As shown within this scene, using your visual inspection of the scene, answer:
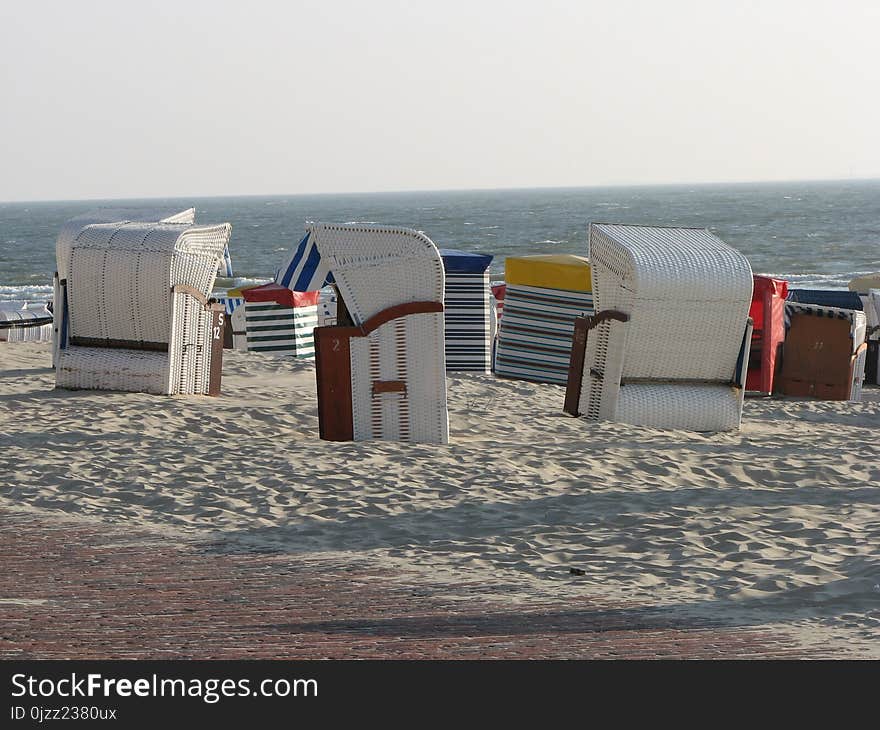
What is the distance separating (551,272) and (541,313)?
0.49 m

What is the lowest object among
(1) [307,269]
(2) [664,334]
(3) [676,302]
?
(2) [664,334]

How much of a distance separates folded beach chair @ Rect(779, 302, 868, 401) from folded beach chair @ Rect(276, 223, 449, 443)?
19.8ft

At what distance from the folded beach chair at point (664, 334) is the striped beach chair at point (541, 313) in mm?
2942

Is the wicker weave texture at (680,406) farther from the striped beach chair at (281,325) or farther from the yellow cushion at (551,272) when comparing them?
the striped beach chair at (281,325)

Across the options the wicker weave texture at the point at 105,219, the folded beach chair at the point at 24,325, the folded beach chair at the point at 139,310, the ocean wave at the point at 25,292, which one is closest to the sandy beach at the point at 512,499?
the folded beach chair at the point at 139,310

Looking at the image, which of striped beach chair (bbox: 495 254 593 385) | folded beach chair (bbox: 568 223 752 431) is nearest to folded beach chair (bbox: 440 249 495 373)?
striped beach chair (bbox: 495 254 593 385)

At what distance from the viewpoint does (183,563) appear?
6.27m

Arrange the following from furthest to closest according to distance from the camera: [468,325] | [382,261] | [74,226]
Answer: [468,325] → [74,226] → [382,261]

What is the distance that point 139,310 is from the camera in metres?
11.6

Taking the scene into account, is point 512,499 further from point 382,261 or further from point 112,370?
point 112,370

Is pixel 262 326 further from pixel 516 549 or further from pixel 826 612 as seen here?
pixel 826 612

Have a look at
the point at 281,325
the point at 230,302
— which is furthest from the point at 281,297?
the point at 230,302

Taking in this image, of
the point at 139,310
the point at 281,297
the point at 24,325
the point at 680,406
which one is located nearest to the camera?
the point at 680,406

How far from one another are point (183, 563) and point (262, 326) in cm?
1075
